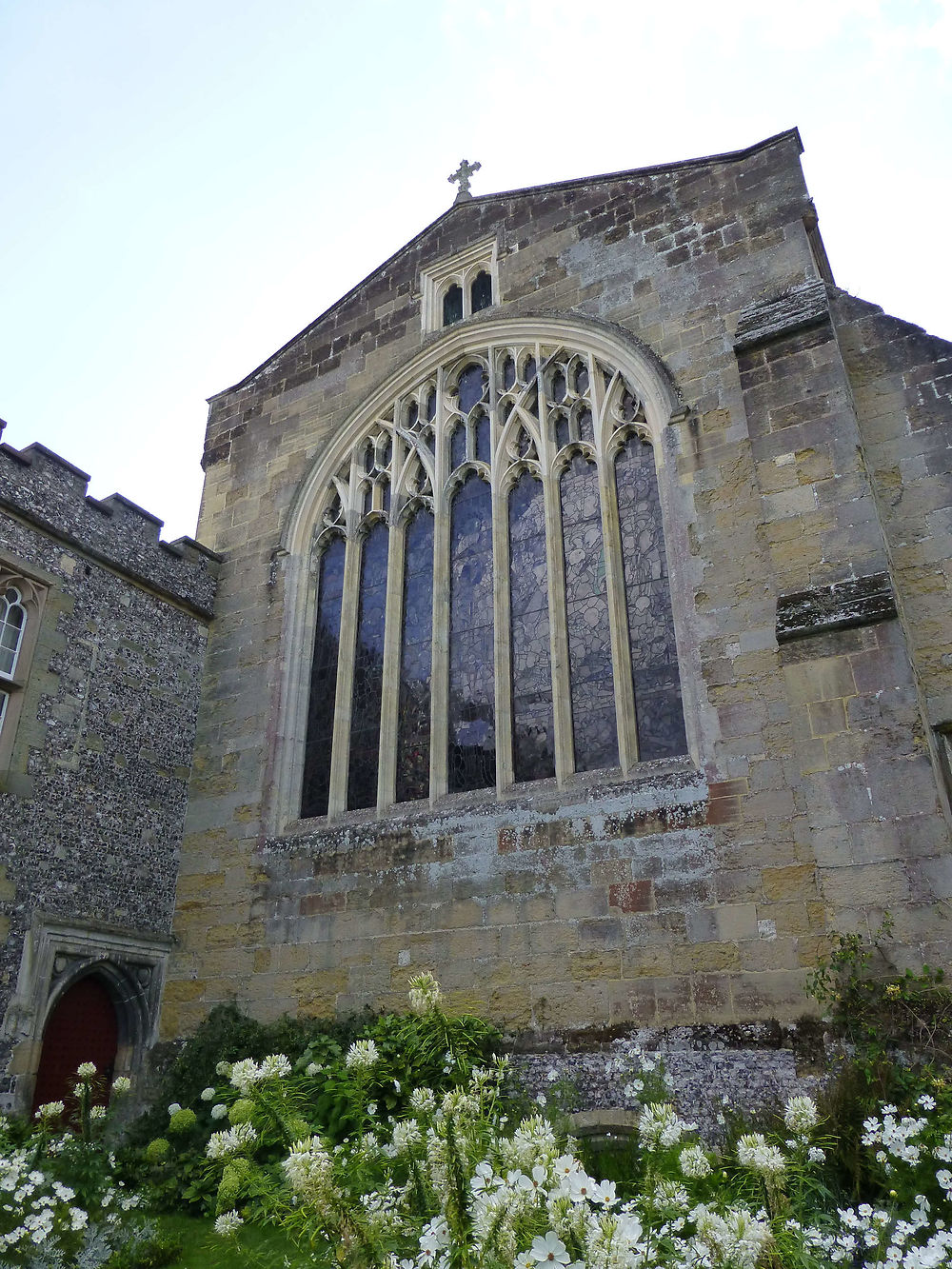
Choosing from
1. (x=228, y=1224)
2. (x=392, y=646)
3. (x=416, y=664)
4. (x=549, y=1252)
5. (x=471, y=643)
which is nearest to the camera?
(x=549, y=1252)

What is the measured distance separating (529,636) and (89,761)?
4.09m

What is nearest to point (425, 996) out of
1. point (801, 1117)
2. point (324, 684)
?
point (801, 1117)

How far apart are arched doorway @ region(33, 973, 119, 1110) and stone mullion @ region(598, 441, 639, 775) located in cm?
502

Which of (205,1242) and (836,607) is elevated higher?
(836,607)

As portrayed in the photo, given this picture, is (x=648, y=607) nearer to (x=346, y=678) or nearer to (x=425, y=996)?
(x=346, y=678)

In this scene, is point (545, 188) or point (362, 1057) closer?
point (362, 1057)

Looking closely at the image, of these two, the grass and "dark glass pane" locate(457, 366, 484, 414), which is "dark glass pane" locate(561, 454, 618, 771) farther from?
the grass

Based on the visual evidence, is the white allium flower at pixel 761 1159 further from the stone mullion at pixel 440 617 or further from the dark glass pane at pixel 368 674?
the dark glass pane at pixel 368 674

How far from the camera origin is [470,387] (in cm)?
1001

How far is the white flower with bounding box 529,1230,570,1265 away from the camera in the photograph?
6.18 ft

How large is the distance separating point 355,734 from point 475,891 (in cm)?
226

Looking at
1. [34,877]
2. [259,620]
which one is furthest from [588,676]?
[34,877]

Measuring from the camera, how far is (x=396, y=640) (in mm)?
9117

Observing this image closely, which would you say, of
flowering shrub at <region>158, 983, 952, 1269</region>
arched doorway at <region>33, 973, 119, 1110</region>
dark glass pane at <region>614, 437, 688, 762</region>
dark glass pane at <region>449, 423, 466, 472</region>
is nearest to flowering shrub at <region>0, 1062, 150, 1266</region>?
arched doorway at <region>33, 973, 119, 1110</region>
